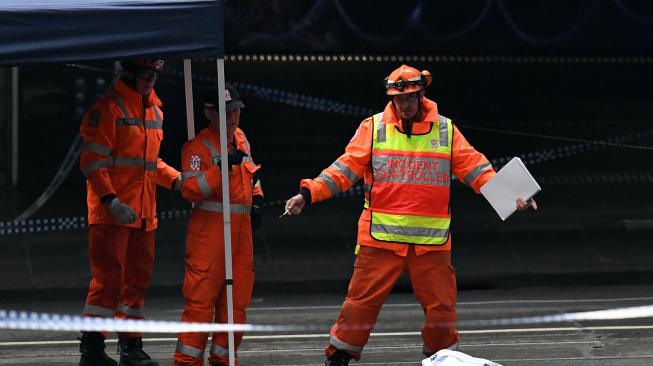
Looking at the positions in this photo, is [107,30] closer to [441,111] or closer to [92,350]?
[92,350]

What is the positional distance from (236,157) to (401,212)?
1.04 metres

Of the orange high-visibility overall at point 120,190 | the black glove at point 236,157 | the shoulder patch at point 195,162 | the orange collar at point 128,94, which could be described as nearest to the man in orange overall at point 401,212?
the black glove at point 236,157

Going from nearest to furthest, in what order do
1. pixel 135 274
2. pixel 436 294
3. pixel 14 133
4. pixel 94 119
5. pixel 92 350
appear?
pixel 436 294, pixel 94 119, pixel 92 350, pixel 135 274, pixel 14 133

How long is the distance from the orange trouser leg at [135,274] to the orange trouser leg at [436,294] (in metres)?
1.78

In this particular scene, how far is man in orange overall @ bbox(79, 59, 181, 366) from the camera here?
34.4ft

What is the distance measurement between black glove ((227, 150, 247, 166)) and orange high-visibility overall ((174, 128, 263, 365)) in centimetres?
9

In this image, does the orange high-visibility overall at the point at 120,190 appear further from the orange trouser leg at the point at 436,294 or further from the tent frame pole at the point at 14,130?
the tent frame pole at the point at 14,130

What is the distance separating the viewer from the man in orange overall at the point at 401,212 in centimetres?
1002

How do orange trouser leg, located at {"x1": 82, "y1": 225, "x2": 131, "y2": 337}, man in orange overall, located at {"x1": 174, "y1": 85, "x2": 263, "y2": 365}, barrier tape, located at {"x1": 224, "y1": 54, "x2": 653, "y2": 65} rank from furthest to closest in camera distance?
Answer: 1. barrier tape, located at {"x1": 224, "y1": 54, "x2": 653, "y2": 65}
2. orange trouser leg, located at {"x1": 82, "y1": 225, "x2": 131, "y2": 337}
3. man in orange overall, located at {"x1": 174, "y1": 85, "x2": 263, "y2": 365}

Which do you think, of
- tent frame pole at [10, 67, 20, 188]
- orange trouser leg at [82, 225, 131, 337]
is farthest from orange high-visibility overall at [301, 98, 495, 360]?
tent frame pole at [10, 67, 20, 188]

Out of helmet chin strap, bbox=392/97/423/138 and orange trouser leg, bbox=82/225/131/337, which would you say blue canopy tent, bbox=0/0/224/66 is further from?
orange trouser leg, bbox=82/225/131/337

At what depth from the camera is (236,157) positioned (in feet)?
33.3

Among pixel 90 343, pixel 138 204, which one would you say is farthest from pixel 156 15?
pixel 90 343

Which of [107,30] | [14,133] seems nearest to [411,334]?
[107,30]
